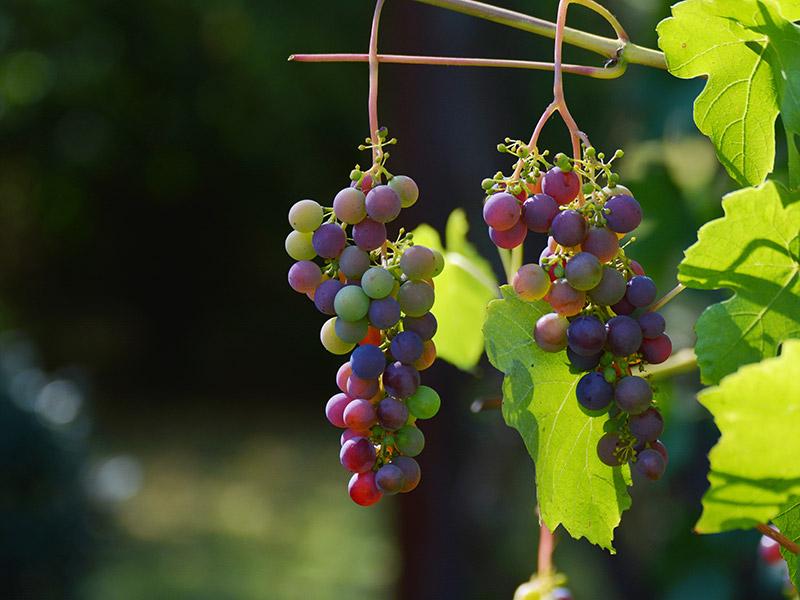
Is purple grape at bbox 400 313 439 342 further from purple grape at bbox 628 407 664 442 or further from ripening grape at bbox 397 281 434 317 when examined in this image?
purple grape at bbox 628 407 664 442

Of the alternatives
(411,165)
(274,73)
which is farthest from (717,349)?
(274,73)

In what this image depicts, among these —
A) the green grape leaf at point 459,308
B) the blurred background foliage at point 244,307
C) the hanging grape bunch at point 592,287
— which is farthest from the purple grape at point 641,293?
the blurred background foliage at point 244,307

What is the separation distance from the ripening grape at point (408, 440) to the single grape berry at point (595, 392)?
3.3 inches

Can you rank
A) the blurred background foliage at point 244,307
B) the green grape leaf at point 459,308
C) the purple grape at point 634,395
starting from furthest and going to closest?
the blurred background foliage at point 244,307 < the green grape leaf at point 459,308 < the purple grape at point 634,395

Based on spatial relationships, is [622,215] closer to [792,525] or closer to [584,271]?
[584,271]

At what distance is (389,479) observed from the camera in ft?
1.62

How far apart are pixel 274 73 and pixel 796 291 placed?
7.06 m

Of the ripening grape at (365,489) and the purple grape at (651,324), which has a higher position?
the purple grape at (651,324)

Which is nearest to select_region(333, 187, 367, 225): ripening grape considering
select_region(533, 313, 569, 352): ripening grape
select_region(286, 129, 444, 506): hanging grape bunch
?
select_region(286, 129, 444, 506): hanging grape bunch

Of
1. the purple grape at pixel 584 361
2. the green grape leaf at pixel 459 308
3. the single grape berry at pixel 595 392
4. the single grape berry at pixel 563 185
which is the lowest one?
the single grape berry at pixel 595 392

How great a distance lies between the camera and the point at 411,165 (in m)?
2.99

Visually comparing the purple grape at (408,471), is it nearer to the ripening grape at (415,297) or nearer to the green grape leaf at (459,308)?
the ripening grape at (415,297)

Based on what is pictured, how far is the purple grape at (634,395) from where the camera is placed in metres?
0.47

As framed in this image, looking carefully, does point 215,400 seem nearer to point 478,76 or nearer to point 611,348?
A: point 478,76
